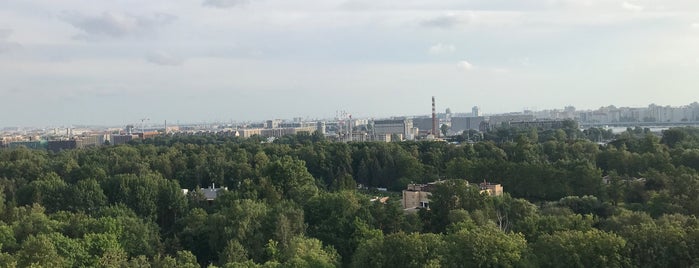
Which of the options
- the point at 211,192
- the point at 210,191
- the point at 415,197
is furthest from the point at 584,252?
the point at 210,191

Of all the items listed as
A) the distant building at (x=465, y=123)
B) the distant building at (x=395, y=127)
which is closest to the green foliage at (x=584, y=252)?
the distant building at (x=395, y=127)

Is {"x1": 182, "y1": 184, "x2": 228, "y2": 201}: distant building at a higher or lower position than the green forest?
lower

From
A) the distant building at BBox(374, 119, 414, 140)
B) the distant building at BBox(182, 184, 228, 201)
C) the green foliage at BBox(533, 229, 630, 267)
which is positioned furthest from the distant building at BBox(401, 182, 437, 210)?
the distant building at BBox(374, 119, 414, 140)

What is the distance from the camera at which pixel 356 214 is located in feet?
65.8

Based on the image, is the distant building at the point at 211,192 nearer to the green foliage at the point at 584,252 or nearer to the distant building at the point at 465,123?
the green foliage at the point at 584,252

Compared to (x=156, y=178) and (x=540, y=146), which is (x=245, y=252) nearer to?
(x=156, y=178)

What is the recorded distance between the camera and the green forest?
558 inches

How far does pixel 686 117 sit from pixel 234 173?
4019 inches

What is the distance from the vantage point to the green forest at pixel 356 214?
46.5 feet

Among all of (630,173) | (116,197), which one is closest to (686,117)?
(630,173)

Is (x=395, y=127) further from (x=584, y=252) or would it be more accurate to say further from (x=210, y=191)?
(x=584, y=252)

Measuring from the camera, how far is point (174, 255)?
63.8 feet

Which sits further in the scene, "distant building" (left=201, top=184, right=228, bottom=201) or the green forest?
"distant building" (left=201, top=184, right=228, bottom=201)

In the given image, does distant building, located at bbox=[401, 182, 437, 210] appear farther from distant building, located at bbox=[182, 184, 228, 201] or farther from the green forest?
distant building, located at bbox=[182, 184, 228, 201]
